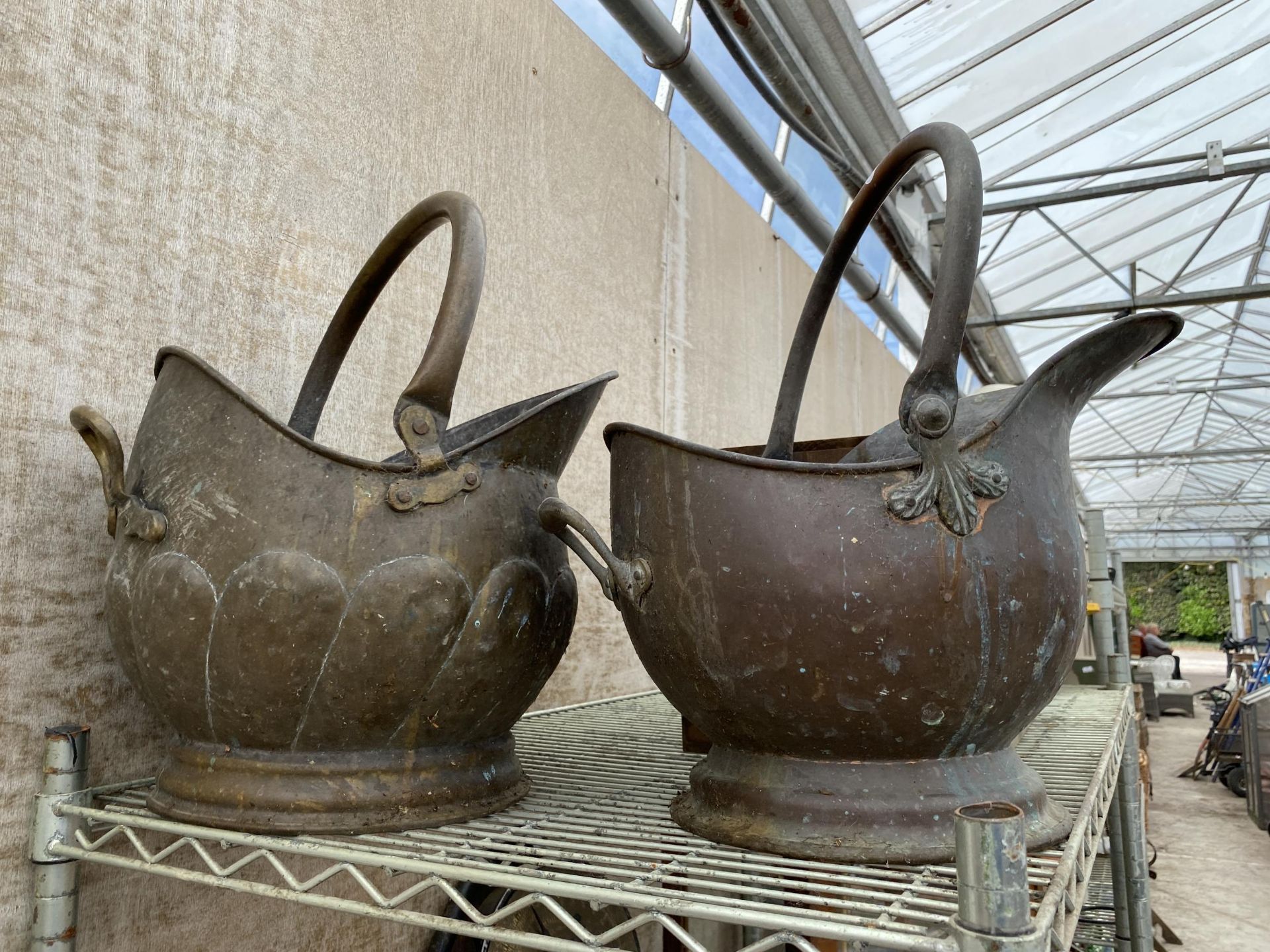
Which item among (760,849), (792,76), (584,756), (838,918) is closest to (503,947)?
(584,756)

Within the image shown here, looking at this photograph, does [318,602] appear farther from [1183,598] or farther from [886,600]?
[1183,598]

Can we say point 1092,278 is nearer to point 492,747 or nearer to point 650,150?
point 650,150

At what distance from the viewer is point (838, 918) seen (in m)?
0.51

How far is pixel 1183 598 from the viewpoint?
20.0 m

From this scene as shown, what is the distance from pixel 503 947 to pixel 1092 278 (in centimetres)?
582

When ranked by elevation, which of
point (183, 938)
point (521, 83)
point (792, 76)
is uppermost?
point (792, 76)

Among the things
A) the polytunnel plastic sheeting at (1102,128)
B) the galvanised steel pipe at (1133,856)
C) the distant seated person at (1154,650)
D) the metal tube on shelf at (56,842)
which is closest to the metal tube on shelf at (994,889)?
the metal tube on shelf at (56,842)

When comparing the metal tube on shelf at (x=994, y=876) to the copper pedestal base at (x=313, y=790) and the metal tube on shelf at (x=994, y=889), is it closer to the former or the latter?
the metal tube on shelf at (x=994, y=889)

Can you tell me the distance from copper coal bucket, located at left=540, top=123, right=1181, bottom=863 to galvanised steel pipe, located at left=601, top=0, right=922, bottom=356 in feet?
2.04

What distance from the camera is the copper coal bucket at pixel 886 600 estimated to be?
0.63 m

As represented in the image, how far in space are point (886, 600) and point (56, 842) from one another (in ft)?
2.46

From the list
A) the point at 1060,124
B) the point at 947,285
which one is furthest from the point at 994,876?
the point at 1060,124

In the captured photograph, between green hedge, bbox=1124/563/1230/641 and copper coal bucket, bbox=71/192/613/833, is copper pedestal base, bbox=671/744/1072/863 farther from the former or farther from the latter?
green hedge, bbox=1124/563/1230/641

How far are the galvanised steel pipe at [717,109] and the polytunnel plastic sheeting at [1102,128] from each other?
0.81 m
